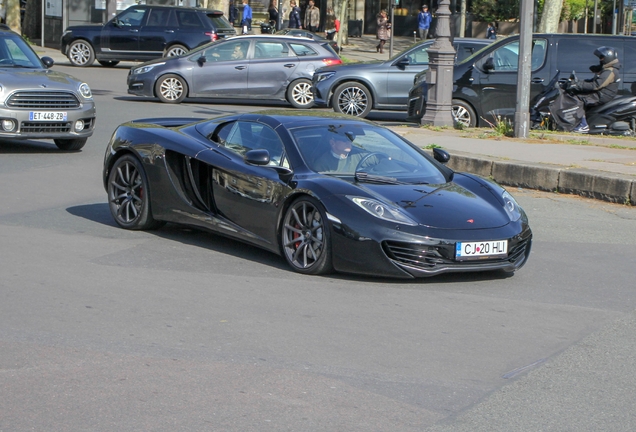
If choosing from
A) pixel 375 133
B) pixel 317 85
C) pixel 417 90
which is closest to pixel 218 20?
pixel 317 85

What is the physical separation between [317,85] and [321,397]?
1569cm

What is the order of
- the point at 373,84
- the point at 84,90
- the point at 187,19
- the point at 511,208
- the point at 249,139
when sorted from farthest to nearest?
the point at 187,19
the point at 373,84
the point at 84,90
the point at 249,139
the point at 511,208

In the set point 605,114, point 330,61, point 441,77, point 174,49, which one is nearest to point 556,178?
point 605,114

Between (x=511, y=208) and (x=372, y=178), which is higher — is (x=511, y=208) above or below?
below

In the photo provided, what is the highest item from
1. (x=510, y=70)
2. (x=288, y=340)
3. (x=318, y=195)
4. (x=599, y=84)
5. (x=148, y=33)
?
(x=148, y=33)

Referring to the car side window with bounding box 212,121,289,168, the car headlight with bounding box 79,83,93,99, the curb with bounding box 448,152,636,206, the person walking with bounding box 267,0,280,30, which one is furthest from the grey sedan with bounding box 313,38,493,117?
the person walking with bounding box 267,0,280,30

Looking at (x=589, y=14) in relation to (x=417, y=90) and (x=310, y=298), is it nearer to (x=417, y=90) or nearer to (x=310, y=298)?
(x=417, y=90)

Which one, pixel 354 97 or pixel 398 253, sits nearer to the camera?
pixel 398 253

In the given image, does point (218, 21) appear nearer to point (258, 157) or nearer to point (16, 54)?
point (16, 54)

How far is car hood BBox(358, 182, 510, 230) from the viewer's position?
23.6ft

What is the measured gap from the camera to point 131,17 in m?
29.7

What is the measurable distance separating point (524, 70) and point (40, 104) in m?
7.07

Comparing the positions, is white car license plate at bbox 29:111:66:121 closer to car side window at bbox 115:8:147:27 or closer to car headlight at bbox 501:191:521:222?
car headlight at bbox 501:191:521:222

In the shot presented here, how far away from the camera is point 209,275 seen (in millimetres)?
Result: 7379
